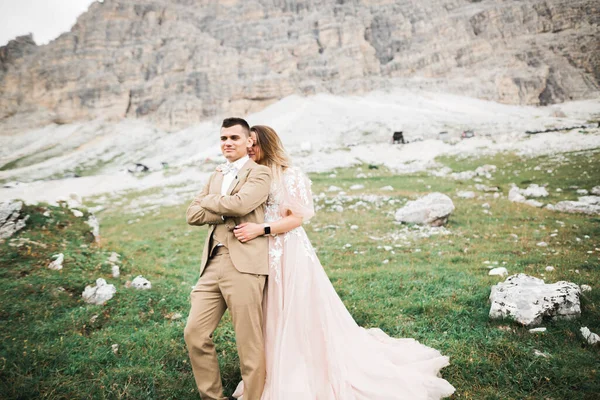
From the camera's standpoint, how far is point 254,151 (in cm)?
417

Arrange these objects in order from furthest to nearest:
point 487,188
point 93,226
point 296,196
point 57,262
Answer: point 487,188 < point 93,226 < point 57,262 < point 296,196

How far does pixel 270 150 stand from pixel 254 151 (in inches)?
8.2

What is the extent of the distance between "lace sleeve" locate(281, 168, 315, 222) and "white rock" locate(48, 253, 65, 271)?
5788mm

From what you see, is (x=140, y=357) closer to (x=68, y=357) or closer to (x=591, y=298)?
(x=68, y=357)

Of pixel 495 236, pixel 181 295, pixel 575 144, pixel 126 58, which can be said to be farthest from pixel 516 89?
pixel 126 58

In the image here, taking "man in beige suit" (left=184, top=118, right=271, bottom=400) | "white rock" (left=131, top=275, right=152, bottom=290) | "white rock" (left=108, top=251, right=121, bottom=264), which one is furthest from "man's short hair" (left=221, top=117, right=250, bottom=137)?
"white rock" (left=108, top=251, right=121, bottom=264)

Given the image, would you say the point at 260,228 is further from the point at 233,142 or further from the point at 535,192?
the point at 535,192

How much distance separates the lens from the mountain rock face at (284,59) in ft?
353

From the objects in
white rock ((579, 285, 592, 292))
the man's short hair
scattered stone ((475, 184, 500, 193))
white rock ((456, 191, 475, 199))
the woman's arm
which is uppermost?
the man's short hair

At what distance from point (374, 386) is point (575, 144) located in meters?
33.9

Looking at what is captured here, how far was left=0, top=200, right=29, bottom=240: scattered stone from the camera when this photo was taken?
7.54 m

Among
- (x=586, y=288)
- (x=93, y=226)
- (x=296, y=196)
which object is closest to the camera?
(x=296, y=196)

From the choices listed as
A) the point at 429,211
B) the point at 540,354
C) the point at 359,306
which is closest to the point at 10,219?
the point at 359,306

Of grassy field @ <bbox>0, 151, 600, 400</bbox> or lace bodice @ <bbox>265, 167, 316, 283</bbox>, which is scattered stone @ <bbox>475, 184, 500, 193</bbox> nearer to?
grassy field @ <bbox>0, 151, 600, 400</bbox>
